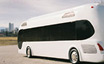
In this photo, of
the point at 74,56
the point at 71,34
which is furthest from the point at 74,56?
the point at 71,34

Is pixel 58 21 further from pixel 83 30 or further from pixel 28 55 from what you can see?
pixel 28 55

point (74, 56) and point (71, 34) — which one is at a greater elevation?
point (71, 34)

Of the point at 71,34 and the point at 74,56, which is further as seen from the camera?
the point at 71,34

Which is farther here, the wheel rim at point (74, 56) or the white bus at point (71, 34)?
the wheel rim at point (74, 56)

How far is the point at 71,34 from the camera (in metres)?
11.0

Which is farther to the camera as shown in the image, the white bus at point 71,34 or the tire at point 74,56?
the tire at point 74,56

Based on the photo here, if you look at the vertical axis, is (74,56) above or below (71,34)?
below

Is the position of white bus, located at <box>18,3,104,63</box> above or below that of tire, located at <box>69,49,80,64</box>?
above

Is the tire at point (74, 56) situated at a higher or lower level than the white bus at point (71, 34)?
lower

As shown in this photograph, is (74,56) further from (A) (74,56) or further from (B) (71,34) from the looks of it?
(B) (71,34)

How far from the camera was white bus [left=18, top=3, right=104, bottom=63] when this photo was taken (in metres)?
9.48

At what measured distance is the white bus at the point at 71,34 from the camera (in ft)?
31.1

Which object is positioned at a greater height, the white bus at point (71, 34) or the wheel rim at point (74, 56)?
the white bus at point (71, 34)

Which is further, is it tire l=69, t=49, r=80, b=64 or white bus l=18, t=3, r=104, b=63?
tire l=69, t=49, r=80, b=64
